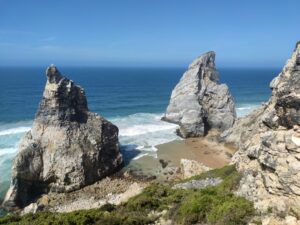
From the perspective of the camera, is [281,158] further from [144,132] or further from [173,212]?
[144,132]

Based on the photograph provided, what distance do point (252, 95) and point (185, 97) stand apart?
50493 mm

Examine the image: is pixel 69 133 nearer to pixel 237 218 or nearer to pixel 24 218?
pixel 24 218

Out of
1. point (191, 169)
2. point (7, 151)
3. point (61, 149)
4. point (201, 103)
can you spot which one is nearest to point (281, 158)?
point (191, 169)

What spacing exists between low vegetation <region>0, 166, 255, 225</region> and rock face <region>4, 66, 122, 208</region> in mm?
13631

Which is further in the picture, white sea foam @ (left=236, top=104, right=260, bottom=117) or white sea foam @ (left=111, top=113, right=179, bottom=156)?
white sea foam @ (left=236, top=104, right=260, bottom=117)

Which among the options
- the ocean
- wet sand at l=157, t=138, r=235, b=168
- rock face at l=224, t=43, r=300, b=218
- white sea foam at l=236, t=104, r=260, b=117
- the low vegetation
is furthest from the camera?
white sea foam at l=236, t=104, r=260, b=117

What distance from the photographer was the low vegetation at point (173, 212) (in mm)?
16422

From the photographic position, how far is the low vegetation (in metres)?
16.4

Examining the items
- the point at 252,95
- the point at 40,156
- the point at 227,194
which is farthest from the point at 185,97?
the point at 252,95

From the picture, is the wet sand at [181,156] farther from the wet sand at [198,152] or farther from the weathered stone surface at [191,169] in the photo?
the weathered stone surface at [191,169]

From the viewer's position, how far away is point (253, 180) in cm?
1725

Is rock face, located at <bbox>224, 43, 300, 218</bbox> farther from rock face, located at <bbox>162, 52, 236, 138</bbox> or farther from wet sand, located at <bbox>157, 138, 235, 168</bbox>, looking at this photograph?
rock face, located at <bbox>162, 52, 236, 138</bbox>

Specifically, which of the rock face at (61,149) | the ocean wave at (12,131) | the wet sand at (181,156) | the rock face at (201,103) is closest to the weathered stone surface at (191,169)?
the wet sand at (181,156)

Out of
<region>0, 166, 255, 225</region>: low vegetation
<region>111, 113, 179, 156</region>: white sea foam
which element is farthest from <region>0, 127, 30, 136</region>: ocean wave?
<region>0, 166, 255, 225</region>: low vegetation
